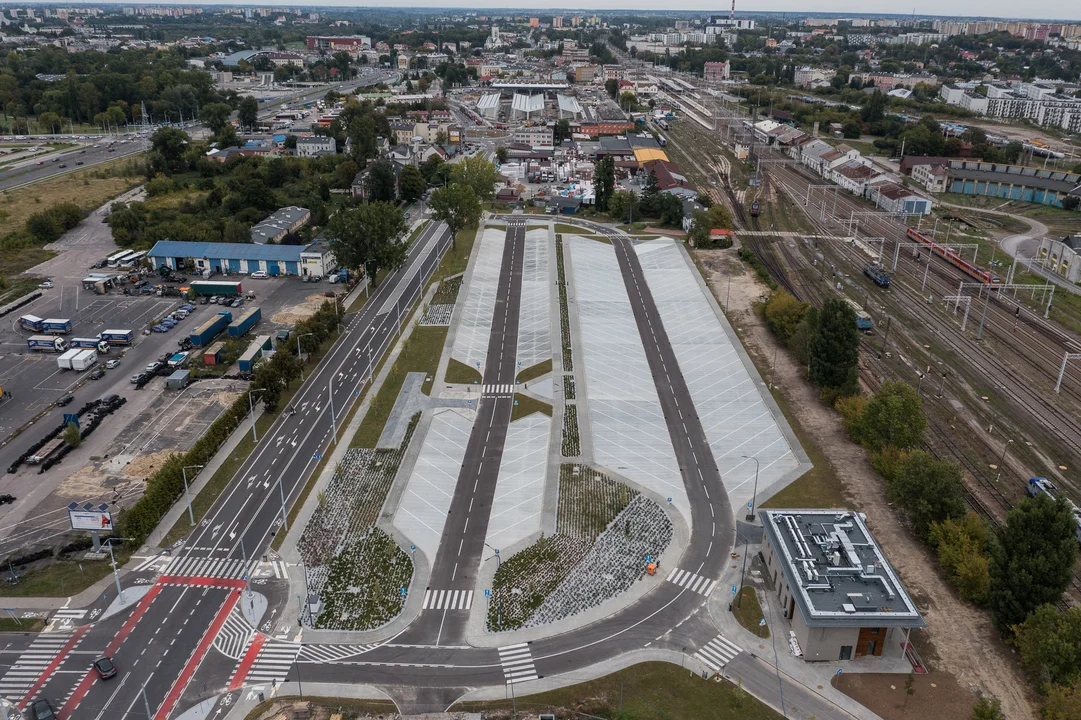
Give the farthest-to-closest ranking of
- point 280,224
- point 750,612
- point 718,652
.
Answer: point 280,224 → point 750,612 → point 718,652

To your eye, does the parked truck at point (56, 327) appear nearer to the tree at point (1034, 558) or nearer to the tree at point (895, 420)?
the tree at point (895, 420)

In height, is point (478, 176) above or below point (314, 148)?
above

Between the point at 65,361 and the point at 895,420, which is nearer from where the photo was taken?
the point at 895,420

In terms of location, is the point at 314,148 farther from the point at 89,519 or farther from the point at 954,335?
the point at 89,519

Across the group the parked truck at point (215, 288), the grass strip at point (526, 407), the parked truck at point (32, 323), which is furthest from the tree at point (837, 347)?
the parked truck at point (32, 323)

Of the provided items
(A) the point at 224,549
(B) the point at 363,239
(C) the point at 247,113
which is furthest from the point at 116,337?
(C) the point at 247,113

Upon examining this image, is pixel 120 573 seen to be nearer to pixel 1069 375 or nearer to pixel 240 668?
pixel 240 668

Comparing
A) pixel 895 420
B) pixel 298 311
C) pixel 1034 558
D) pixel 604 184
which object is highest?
pixel 604 184
